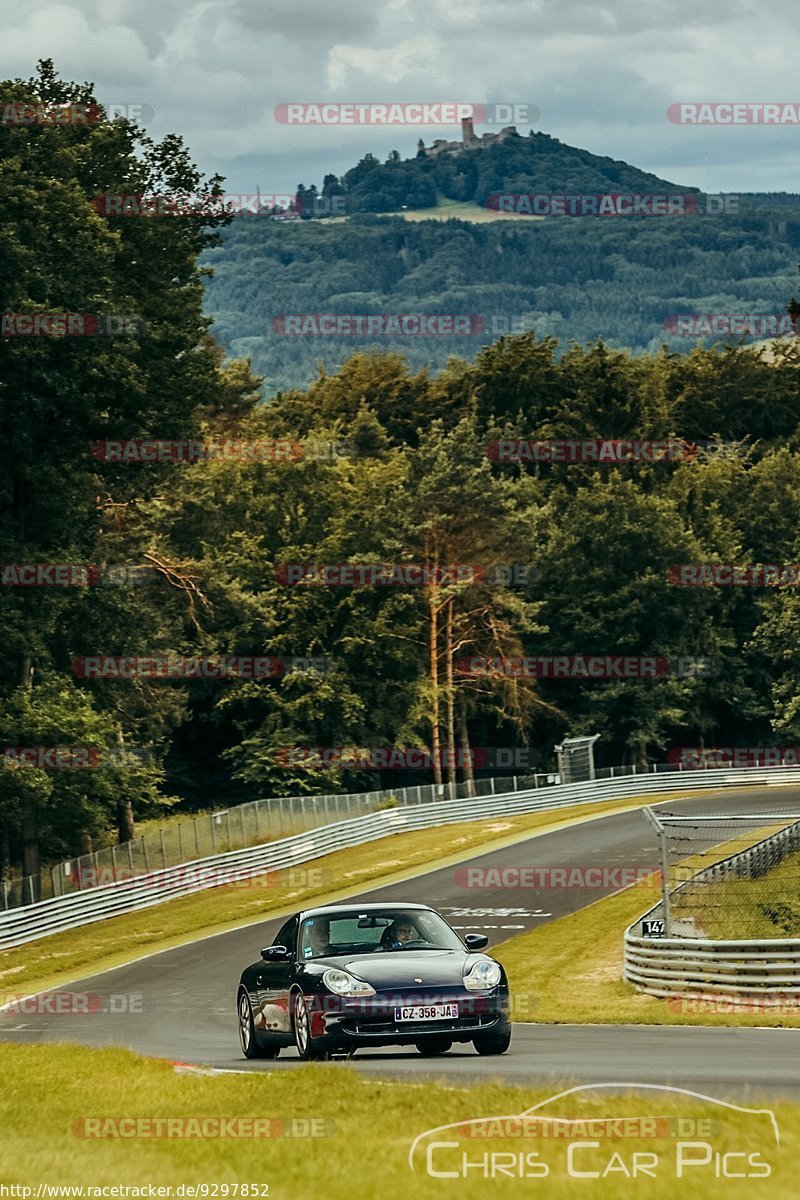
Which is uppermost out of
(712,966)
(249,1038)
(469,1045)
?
(249,1038)

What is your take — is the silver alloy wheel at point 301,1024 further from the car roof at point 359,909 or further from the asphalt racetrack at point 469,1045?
the car roof at point 359,909

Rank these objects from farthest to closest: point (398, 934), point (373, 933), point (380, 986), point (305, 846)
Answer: point (305, 846) < point (373, 933) < point (398, 934) < point (380, 986)

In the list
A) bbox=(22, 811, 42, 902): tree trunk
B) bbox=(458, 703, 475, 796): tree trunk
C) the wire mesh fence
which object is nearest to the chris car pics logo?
the wire mesh fence

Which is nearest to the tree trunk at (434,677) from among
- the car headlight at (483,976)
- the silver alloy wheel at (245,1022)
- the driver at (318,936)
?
the silver alloy wheel at (245,1022)

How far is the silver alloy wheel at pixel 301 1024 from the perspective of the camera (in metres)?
15.8

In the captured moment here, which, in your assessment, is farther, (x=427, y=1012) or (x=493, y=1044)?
(x=493, y=1044)

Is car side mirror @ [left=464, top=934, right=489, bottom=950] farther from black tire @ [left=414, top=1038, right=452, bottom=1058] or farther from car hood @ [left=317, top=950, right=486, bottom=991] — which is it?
black tire @ [left=414, top=1038, right=452, bottom=1058]

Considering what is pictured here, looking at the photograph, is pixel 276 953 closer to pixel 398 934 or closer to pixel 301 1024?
pixel 301 1024

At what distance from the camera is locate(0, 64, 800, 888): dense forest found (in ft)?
147

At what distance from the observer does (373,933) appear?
54.7 ft

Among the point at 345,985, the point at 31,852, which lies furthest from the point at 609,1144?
the point at 31,852

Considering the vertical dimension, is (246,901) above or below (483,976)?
below

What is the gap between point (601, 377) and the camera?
102125 millimetres

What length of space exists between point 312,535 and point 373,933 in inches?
2520
